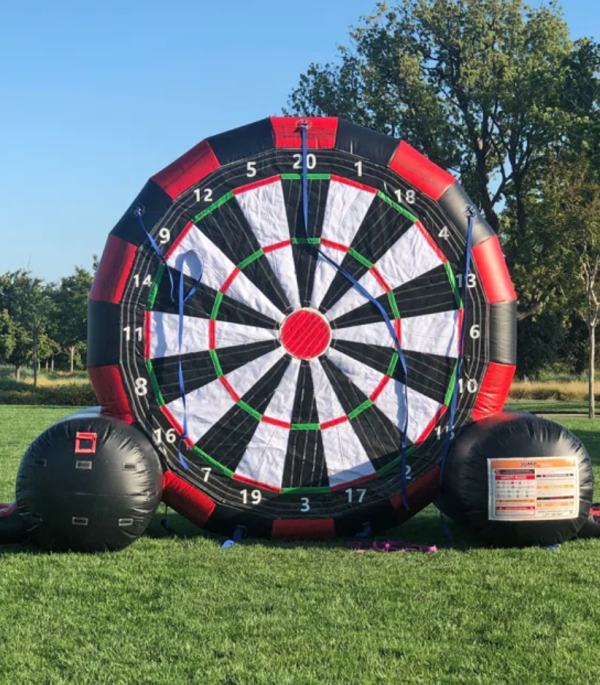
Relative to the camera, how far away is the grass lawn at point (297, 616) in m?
2.96

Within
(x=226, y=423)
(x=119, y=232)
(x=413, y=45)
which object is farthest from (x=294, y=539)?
(x=413, y=45)

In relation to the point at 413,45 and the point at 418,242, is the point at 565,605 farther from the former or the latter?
the point at 413,45

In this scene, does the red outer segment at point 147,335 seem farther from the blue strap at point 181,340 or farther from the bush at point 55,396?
the bush at point 55,396

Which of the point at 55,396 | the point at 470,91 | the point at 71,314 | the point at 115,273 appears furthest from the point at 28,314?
the point at 115,273

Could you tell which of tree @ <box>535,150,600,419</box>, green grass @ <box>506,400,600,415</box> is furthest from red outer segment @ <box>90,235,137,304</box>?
green grass @ <box>506,400,600,415</box>

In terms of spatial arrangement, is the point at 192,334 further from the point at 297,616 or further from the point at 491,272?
the point at 297,616

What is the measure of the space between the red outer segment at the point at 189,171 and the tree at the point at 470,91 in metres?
18.0

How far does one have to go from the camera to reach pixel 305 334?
5070 mm

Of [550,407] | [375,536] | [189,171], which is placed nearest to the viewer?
[189,171]

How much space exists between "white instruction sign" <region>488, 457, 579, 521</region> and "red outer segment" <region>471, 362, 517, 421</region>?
503 mm

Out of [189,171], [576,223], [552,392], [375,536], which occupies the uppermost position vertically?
[576,223]

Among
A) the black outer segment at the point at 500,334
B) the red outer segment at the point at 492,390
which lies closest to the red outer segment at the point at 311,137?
the black outer segment at the point at 500,334

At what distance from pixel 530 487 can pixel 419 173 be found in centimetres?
200

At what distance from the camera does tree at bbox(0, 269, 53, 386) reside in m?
34.2
